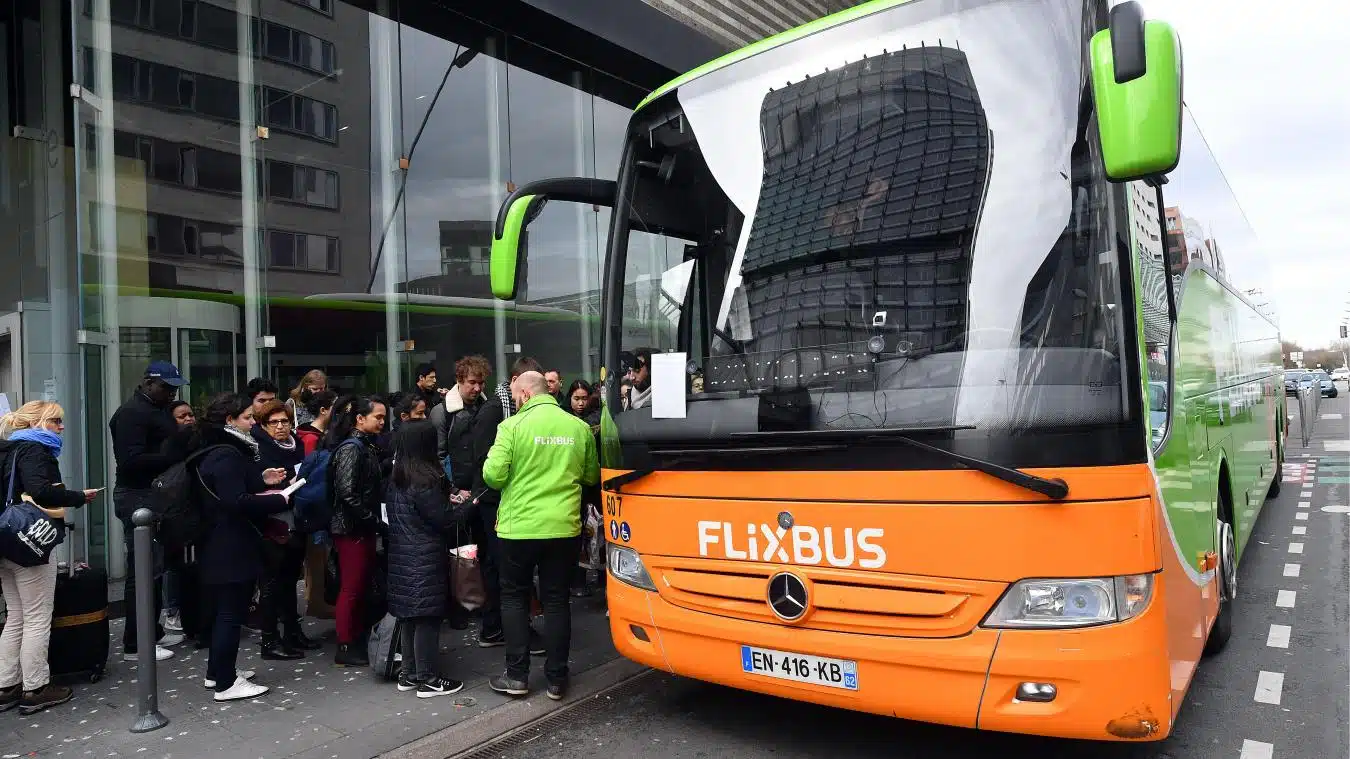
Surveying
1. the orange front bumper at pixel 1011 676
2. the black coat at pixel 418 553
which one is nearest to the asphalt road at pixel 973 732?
the orange front bumper at pixel 1011 676

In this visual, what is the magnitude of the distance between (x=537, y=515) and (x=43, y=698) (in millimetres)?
2966

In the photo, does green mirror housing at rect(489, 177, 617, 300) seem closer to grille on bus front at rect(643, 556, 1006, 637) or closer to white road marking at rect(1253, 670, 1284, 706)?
grille on bus front at rect(643, 556, 1006, 637)

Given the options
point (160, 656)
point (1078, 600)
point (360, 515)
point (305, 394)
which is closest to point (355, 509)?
point (360, 515)

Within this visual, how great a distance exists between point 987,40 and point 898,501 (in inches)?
72.6

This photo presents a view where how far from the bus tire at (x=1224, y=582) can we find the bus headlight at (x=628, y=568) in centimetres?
328

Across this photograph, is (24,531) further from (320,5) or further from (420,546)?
(320,5)

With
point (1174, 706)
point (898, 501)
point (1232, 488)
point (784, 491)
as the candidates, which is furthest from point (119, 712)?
point (1232, 488)

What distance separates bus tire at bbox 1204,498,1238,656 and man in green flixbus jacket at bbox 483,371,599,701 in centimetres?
365

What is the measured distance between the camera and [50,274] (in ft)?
30.6

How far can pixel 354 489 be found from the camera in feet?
17.4

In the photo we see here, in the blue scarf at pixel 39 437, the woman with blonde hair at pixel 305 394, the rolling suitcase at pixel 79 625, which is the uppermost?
the woman with blonde hair at pixel 305 394

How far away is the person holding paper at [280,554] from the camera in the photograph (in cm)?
560

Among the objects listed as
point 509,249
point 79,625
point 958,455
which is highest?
point 509,249

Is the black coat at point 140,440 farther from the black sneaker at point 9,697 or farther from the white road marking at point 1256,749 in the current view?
the white road marking at point 1256,749
